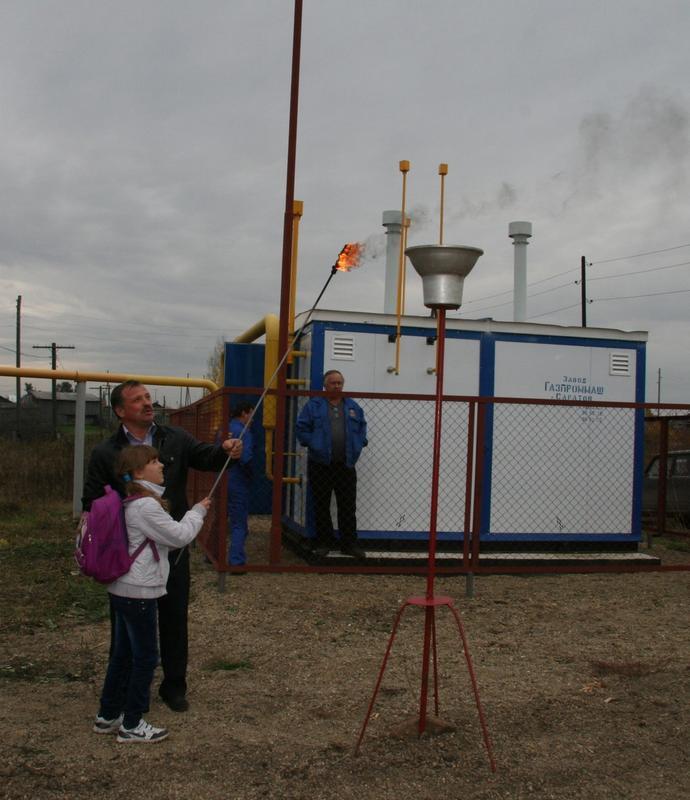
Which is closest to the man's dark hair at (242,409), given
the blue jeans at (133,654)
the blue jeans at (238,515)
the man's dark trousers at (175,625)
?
the blue jeans at (238,515)

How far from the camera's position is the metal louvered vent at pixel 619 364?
9.60 meters

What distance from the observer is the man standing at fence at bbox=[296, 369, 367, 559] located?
8.38 m

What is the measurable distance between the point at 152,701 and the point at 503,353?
18.1 feet

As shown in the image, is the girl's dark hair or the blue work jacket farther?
the blue work jacket

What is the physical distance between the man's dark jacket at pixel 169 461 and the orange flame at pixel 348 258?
4.25 ft

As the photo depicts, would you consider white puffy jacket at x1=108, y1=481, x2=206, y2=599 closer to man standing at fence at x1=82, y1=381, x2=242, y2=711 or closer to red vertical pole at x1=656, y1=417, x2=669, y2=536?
man standing at fence at x1=82, y1=381, x2=242, y2=711

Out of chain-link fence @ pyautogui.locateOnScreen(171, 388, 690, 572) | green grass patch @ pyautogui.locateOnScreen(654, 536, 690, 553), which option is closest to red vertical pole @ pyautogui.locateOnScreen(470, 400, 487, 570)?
chain-link fence @ pyautogui.locateOnScreen(171, 388, 690, 572)

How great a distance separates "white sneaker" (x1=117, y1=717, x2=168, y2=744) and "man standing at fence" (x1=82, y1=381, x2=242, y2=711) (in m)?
0.44

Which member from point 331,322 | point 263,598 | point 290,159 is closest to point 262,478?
point 331,322

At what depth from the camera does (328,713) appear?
15.8 feet

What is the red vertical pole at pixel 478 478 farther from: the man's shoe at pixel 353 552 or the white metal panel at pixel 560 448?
the white metal panel at pixel 560 448

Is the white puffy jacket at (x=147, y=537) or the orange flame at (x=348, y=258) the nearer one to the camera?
the white puffy jacket at (x=147, y=537)

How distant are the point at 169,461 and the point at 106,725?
135 cm

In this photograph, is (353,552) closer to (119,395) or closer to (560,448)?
(560,448)
